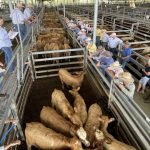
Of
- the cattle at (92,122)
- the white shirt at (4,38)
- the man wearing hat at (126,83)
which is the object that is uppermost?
the white shirt at (4,38)

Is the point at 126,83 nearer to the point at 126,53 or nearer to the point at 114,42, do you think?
the point at 126,53

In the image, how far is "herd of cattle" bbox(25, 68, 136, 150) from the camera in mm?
3361

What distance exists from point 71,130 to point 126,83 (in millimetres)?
1401

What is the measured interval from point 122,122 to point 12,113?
2154 millimetres

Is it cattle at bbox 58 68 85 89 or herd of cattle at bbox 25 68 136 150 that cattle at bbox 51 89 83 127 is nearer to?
herd of cattle at bbox 25 68 136 150

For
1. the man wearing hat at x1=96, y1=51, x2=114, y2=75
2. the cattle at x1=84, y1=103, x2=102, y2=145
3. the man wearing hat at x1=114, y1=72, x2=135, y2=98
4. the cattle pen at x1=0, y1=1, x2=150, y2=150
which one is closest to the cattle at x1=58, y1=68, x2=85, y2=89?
the cattle pen at x1=0, y1=1, x2=150, y2=150

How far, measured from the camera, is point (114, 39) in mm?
7082

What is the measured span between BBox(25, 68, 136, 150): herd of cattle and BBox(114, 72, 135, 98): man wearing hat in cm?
60

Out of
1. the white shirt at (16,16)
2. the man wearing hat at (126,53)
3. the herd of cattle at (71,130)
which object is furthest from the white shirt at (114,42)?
the white shirt at (16,16)

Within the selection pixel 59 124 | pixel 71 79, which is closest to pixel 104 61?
pixel 71 79

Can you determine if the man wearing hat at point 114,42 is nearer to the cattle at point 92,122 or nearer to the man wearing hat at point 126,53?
the man wearing hat at point 126,53

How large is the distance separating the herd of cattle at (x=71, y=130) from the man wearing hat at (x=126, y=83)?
1.98 feet

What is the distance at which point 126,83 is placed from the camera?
4.01 metres

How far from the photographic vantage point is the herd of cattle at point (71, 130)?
3.36 m
